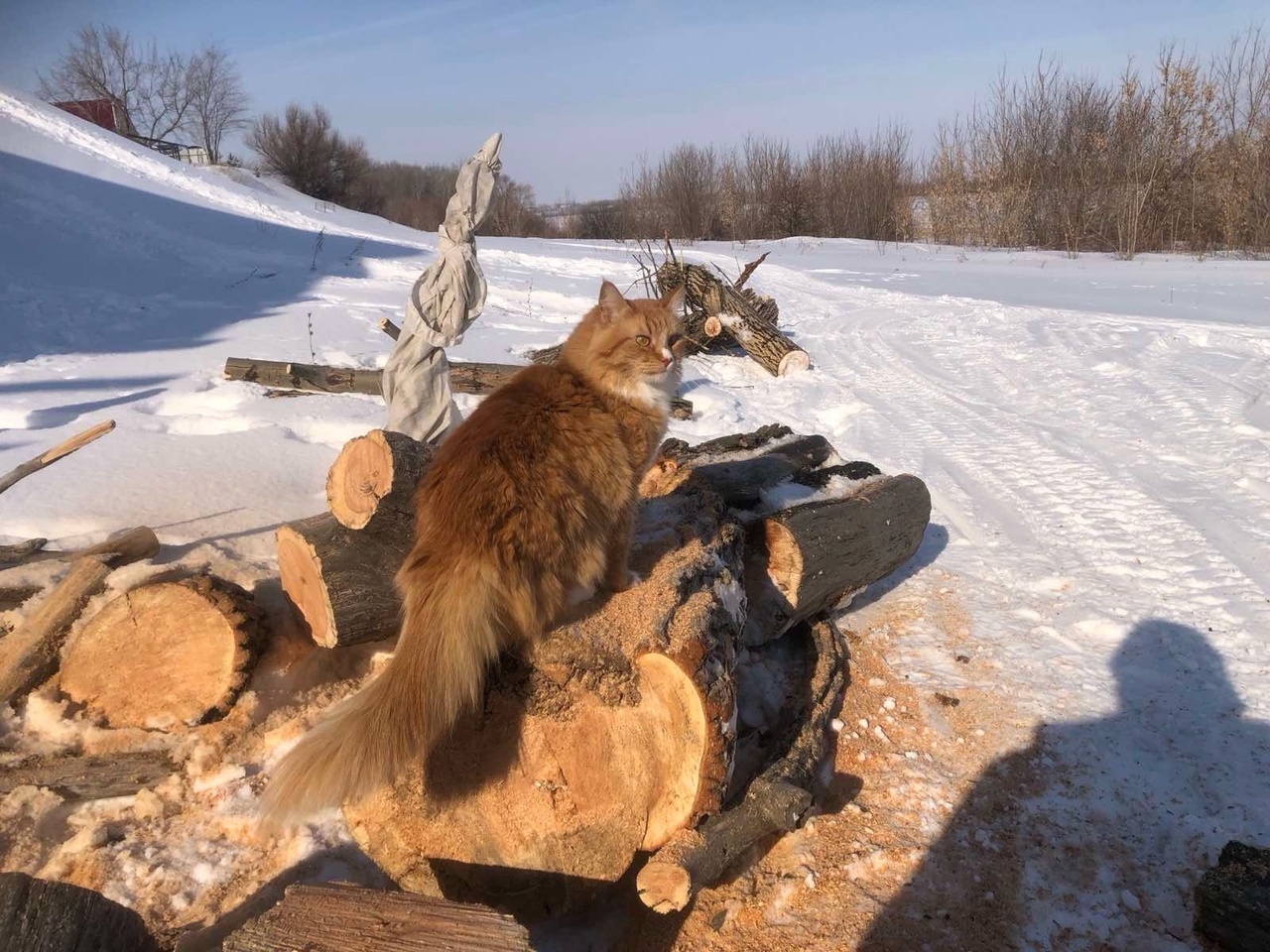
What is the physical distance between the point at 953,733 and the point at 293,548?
3133 mm


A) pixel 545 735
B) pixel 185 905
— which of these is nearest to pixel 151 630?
pixel 185 905

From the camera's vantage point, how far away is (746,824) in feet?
8.60

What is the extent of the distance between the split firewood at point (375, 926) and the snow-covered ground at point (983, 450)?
1.52m

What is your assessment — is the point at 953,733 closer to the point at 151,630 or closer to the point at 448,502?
the point at 448,502

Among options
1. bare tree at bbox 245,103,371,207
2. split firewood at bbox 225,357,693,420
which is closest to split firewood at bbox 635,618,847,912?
split firewood at bbox 225,357,693,420

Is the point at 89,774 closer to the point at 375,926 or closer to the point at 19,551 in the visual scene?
the point at 19,551

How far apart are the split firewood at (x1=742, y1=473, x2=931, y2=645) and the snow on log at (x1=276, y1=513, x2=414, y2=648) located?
1.72m

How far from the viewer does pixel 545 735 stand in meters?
2.51

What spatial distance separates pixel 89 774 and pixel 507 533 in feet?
6.59

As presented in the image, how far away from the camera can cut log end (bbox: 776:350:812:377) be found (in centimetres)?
955

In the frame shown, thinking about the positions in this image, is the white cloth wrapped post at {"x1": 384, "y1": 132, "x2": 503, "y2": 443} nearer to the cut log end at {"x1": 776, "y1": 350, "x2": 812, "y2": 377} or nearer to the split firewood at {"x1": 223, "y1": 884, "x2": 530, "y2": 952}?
the split firewood at {"x1": 223, "y1": 884, "x2": 530, "y2": 952}

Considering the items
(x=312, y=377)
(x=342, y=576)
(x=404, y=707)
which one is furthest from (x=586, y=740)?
(x=312, y=377)

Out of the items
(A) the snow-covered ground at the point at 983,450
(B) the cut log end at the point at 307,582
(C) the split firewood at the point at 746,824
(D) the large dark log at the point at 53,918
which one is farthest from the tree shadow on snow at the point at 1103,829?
(B) the cut log end at the point at 307,582

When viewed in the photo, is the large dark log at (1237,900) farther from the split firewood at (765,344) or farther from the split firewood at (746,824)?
the split firewood at (765,344)
